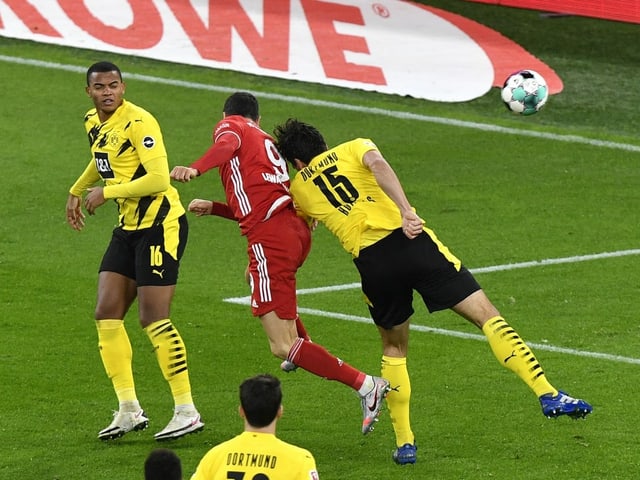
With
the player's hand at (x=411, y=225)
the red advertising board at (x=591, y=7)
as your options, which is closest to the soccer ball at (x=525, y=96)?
the player's hand at (x=411, y=225)

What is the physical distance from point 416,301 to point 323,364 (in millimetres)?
4152

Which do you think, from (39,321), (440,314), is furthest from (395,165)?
(39,321)

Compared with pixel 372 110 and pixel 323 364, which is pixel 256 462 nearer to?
pixel 323 364

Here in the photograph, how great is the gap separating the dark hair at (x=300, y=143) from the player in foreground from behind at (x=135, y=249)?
780mm

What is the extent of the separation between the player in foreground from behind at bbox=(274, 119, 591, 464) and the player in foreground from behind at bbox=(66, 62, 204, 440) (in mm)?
923

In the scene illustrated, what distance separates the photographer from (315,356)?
9.37 meters

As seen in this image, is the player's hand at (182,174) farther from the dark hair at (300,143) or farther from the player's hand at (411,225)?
the player's hand at (411,225)

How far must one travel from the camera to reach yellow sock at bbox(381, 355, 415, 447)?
921cm

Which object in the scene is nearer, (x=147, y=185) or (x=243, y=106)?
(x=147, y=185)

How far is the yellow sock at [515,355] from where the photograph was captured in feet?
29.2

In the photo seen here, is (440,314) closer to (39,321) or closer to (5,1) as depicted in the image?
(39,321)

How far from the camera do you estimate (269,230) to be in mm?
9625

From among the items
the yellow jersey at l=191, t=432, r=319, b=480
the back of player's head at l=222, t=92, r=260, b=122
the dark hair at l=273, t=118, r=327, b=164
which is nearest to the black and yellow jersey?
the back of player's head at l=222, t=92, r=260, b=122

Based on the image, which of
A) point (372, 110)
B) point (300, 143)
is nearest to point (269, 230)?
point (300, 143)
